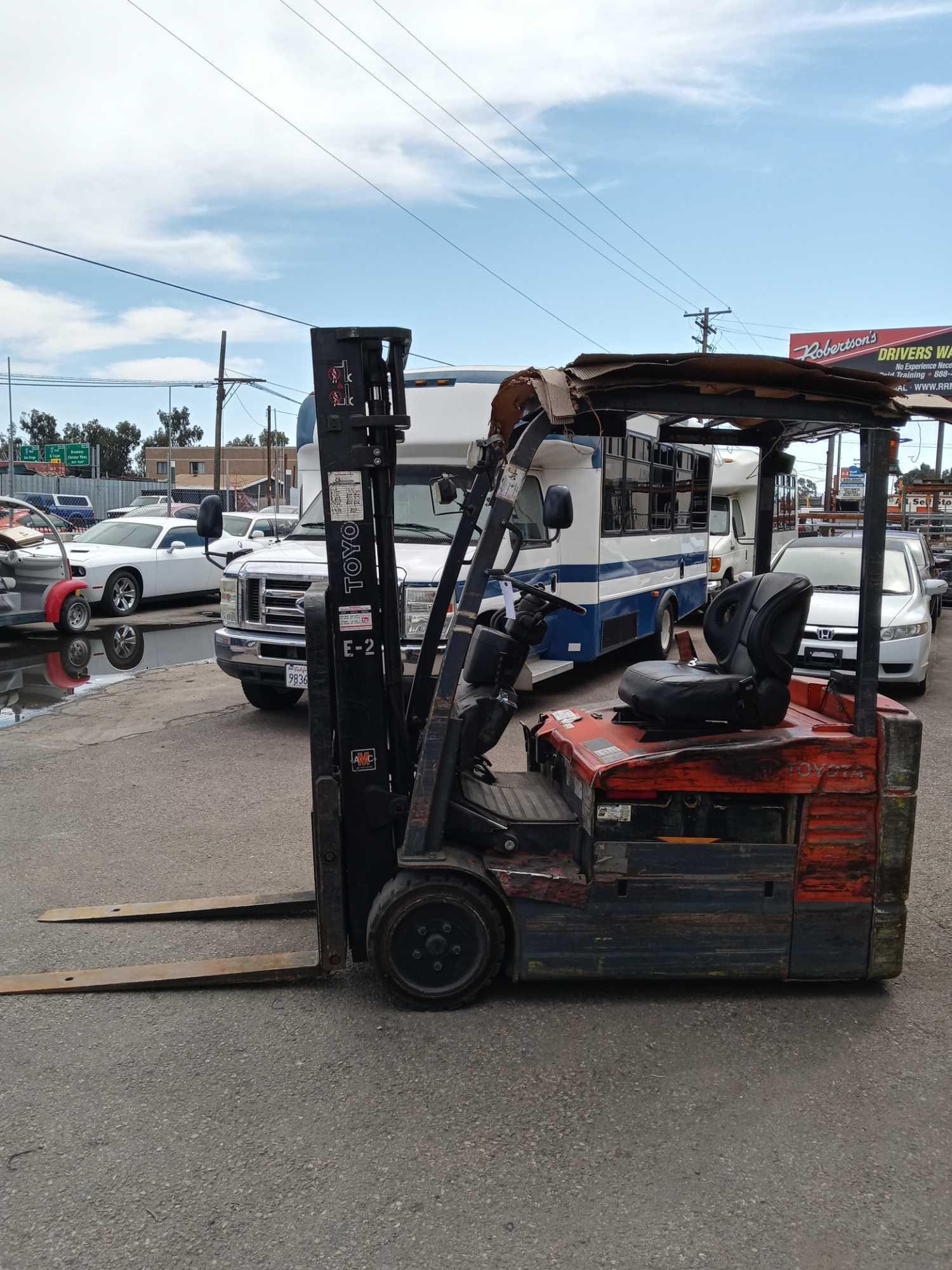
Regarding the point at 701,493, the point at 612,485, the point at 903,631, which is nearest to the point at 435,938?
the point at 612,485

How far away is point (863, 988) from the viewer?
4.22 meters

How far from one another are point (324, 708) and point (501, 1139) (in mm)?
1640

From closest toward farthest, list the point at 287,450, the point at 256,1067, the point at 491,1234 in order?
the point at 491,1234, the point at 256,1067, the point at 287,450

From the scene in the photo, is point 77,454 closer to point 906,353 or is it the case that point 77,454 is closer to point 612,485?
point 906,353

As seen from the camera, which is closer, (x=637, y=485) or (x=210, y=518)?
(x=210, y=518)

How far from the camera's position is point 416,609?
8133 mm

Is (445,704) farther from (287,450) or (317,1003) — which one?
(287,450)

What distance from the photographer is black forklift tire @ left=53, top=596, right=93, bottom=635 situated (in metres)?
14.4

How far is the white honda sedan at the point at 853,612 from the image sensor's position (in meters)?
10.6

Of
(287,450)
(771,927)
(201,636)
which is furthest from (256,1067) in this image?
(287,450)

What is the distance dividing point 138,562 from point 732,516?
41.5 feet

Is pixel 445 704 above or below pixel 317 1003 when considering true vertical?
above

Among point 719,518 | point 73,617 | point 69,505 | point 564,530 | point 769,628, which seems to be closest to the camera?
point 769,628

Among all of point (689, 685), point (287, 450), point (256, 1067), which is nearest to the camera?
point (256, 1067)
